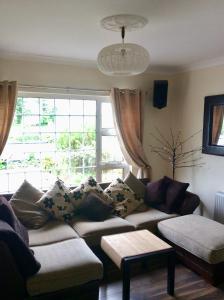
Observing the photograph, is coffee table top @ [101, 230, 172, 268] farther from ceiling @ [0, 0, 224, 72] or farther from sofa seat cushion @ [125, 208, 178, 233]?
ceiling @ [0, 0, 224, 72]

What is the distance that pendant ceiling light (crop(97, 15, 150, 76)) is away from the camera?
7.45ft

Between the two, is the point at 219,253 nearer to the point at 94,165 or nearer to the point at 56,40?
the point at 94,165

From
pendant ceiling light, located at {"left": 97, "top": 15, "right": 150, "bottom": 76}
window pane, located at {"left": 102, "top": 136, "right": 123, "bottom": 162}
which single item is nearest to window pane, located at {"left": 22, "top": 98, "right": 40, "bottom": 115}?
window pane, located at {"left": 102, "top": 136, "right": 123, "bottom": 162}

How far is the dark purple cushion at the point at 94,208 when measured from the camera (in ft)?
10.8

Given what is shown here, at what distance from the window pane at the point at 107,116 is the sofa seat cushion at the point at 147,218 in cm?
150

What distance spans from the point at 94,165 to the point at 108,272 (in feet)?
5.88

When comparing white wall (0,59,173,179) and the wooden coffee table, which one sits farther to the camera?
white wall (0,59,173,179)

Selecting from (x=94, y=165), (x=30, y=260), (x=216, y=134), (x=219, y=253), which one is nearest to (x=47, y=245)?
(x=30, y=260)

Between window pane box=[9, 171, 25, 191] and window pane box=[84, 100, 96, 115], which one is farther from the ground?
window pane box=[84, 100, 96, 115]

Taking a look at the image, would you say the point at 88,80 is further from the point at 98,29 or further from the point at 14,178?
the point at 14,178

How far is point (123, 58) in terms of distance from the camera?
2303 millimetres

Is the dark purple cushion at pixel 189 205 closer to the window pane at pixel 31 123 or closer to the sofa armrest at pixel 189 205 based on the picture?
the sofa armrest at pixel 189 205

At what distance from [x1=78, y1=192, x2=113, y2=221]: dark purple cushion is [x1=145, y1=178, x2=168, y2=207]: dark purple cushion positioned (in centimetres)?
64

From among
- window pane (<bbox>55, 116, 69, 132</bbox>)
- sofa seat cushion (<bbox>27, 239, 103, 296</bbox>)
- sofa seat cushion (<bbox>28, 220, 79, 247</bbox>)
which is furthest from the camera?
window pane (<bbox>55, 116, 69, 132</bbox>)
